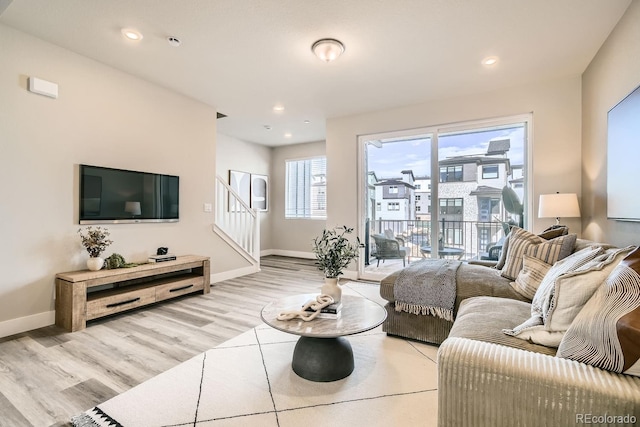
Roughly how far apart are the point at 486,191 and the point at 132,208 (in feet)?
Answer: 15.0

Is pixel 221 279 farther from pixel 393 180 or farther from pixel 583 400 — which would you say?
pixel 583 400

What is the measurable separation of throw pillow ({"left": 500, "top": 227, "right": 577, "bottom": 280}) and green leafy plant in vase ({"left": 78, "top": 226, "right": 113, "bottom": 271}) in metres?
3.88

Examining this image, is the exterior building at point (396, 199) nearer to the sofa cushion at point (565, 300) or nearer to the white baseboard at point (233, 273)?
the white baseboard at point (233, 273)

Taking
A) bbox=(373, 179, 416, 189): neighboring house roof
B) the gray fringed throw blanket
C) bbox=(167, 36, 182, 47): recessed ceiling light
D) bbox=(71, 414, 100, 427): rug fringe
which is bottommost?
bbox=(71, 414, 100, 427): rug fringe

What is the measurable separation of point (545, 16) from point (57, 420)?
170 inches

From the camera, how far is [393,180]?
460cm

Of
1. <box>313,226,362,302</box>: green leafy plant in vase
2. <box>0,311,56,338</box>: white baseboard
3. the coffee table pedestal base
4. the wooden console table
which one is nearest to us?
the coffee table pedestal base

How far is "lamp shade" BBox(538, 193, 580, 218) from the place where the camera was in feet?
9.46

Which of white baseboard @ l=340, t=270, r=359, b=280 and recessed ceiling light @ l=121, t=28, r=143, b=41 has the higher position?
recessed ceiling light @ l=121, t=28, r=143, b=41

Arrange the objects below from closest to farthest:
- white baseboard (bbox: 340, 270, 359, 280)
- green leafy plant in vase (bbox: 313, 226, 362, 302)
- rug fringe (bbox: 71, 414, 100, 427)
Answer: rug fringe (bbox: 71, 414, 100, 427)
green leafy plant in vase (bbox: 313, 226, 362, 302)
white baseboard (bbox: 340, 270, 359, 280)

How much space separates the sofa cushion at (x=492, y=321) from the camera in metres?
1.38

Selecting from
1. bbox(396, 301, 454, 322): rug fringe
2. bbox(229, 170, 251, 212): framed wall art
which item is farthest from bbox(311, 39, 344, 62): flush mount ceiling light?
bbox(229, 170, 251, 212): framed wall art
